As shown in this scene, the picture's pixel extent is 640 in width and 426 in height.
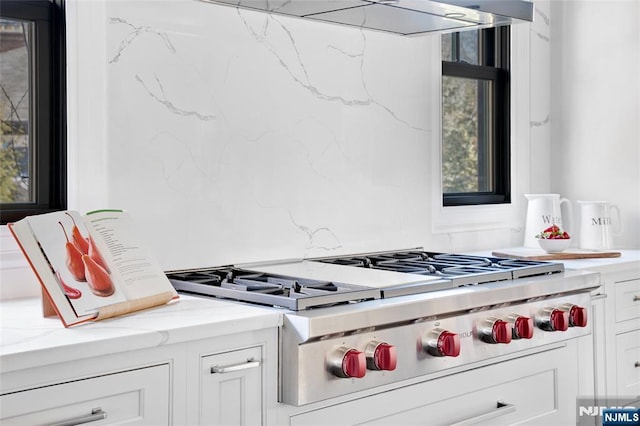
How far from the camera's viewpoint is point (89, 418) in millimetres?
1458

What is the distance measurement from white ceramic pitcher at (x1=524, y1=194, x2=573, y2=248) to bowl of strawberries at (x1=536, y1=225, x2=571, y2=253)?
18cm

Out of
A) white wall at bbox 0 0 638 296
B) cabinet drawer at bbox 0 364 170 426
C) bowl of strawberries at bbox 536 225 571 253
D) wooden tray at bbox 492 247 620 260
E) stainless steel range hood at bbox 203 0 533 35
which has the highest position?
stainless steel range hood at bbox 203 0 533 35

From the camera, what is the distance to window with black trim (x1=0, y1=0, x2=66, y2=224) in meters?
2.12

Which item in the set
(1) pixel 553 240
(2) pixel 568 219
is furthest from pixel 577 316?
(2) pixel 568 219

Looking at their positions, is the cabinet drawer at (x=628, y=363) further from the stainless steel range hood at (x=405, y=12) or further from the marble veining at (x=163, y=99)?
the marble veining at (x=163, y=99)

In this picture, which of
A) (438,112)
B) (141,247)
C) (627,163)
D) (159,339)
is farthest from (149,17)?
(627,163)

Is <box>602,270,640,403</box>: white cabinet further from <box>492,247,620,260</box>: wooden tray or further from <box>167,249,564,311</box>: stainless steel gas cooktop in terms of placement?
<box>167,249,564,311</box>: stainless steel gas cooktop

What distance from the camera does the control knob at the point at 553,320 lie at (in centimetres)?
Answer: 224

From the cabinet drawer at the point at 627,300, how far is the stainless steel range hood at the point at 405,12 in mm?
954

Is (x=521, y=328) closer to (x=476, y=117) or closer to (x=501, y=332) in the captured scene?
(x=501, y=332)

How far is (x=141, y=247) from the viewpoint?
1892mm

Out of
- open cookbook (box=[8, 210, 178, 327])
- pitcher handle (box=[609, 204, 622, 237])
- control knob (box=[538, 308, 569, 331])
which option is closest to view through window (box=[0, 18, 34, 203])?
open cookbook (box=[8, 210, 178, 327])

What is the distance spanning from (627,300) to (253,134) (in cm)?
139

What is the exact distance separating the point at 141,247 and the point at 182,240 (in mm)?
398
